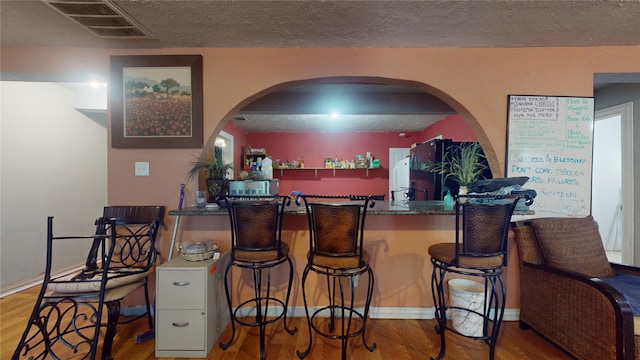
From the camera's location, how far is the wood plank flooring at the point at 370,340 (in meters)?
1.65

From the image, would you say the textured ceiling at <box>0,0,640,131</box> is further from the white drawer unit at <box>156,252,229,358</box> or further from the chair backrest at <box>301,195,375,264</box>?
the white drawer unit at <box>156,252,229,358</box>

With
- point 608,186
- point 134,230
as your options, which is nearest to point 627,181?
point 608,186

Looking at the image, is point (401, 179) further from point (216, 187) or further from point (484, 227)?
point (216, 187)

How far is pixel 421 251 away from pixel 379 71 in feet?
5.16

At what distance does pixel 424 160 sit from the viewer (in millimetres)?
3162

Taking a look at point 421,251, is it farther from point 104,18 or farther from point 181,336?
point 104,18

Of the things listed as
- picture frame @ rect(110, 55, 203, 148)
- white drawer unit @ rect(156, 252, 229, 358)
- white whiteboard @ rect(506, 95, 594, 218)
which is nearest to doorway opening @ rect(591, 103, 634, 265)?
white whiteboard @ rect(506, 95, 594, 218)

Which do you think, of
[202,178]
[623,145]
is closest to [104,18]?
[202,178]

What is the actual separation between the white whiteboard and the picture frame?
262 centimetres

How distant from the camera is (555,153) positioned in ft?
6.56

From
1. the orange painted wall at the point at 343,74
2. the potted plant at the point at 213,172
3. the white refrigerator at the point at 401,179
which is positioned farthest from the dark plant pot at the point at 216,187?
the white refrigerator at the point at 401,179

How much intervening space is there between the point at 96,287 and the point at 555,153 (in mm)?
3435

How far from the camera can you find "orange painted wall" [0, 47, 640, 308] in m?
2.01

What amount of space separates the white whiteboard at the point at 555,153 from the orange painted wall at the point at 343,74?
0.28 ft
